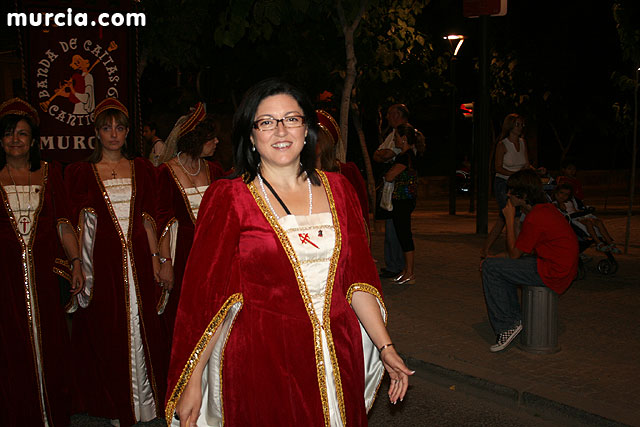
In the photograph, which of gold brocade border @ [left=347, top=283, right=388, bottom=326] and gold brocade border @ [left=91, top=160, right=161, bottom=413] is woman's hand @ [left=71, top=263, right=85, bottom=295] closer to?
gold brocade border @ [left=91, top=160, right=161, bottom=413]

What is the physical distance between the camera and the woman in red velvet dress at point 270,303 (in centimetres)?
276

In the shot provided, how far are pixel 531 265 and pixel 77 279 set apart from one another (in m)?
3.70

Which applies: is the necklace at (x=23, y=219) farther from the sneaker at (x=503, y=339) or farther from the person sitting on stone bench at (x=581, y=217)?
the person sitting on stone bench at (x=581, y=217)

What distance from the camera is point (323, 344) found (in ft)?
9.47

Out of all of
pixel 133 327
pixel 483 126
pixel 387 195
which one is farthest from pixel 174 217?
pixel 483 126

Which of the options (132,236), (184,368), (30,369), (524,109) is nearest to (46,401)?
(30,369)

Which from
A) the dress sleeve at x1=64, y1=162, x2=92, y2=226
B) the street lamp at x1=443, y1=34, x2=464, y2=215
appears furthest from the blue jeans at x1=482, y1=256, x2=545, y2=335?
the street lamp at x1=443, y1=34, x2=464, y2=215

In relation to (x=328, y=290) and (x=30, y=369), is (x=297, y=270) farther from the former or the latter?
(x=30, y=369)

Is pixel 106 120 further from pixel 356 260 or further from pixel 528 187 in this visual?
pixel 528 187

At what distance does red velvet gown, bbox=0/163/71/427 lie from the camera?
4.86 m

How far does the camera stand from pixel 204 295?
2740 mm

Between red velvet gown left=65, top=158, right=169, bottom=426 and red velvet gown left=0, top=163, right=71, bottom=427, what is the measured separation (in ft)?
0.38
